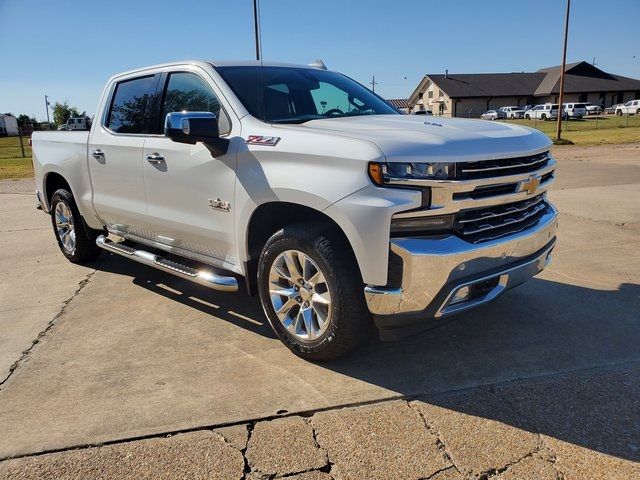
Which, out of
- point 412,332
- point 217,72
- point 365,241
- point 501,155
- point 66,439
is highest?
point 217,72

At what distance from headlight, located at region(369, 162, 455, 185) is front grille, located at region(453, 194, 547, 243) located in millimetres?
269

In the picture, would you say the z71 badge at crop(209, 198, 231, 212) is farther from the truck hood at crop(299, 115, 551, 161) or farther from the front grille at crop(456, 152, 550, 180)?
the front grille at crop(456, 152, 550, 180)

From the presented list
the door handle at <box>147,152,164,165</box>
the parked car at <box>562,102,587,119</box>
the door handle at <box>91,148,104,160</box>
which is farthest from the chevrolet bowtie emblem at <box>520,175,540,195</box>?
the parked car at <box>562,102,587,119</box>

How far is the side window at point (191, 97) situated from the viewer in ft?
12.8

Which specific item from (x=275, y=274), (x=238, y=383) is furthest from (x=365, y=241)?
(x=238, y=383)

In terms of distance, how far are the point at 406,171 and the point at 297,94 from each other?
5.77ft

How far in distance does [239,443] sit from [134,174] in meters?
2.77

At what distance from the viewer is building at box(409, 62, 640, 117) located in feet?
236

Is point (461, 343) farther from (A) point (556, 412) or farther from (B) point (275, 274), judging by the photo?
(B) point (275, 274)

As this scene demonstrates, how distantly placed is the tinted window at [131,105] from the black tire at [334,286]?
204 centimetres

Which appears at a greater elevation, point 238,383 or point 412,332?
point 412,332

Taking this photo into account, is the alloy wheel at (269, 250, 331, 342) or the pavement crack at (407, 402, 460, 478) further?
the alloy wheel at (269, 250, 331, 342)

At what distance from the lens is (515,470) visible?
2.46 meters

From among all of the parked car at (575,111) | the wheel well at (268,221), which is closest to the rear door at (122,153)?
the wheel well at (268,221)
